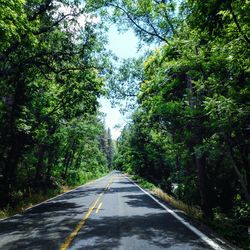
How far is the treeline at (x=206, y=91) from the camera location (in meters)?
6.43

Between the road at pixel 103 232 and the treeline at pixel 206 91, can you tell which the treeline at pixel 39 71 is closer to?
the treeline at pixel 206 91

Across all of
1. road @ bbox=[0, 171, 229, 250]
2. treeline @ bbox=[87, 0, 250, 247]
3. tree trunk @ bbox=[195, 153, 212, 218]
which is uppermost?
treeline @ bbox=[87, 0, 250, 247]

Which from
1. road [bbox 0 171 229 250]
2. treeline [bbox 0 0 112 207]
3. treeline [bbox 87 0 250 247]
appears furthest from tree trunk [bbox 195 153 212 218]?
treeline [bbox 0 0 112 207]

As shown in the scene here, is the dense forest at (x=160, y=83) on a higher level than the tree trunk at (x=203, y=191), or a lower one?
higher

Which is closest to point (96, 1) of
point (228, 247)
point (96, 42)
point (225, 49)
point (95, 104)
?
point (96, 42)

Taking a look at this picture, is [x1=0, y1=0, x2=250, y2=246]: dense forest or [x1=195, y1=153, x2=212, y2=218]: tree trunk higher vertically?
[x1=0, y1=0, x2=250, y2=246]: dense forest

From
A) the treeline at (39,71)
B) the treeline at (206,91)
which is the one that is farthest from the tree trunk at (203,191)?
the treeline at (39,71)

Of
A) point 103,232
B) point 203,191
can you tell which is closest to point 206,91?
point 203,191

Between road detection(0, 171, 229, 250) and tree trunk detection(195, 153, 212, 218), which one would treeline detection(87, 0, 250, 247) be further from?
road detection(0, 171, 229, 250)

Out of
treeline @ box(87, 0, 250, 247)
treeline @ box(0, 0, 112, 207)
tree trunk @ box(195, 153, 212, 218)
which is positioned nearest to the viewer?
treeline @ box(87, 0, 250, 247)

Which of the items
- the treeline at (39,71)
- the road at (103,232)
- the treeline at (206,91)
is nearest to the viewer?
the treeline at (206,91)

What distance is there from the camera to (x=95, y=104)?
17516 mm

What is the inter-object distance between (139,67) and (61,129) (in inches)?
352

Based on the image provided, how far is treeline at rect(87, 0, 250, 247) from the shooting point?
643cm
